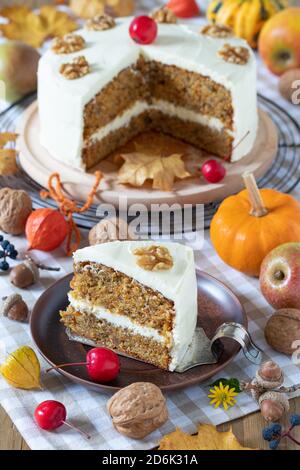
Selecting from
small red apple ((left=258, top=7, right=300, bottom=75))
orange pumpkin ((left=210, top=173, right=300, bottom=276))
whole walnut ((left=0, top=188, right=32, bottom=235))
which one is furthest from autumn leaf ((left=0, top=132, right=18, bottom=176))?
small red apple ((left=258, top=7, right=300, bottom=75))

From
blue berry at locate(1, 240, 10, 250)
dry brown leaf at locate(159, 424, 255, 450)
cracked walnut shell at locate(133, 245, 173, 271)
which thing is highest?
cracked walnut shell at locate(133, 245, 173, 271)

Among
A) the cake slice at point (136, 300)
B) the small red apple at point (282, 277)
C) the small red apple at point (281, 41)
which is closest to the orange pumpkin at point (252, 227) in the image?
the small red apple at point (282, 277)

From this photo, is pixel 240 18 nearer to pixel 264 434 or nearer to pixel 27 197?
pixel 27 197

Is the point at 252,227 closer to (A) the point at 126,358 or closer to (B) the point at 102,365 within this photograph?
(A) the point at 126,358

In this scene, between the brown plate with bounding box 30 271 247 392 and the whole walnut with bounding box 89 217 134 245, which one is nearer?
the brown plate with bounding box 30 271 247 392

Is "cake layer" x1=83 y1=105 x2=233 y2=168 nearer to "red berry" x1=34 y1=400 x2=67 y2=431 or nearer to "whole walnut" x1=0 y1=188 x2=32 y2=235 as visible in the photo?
"whole walnut" x1=0 y1=188 x2=32 y2=235

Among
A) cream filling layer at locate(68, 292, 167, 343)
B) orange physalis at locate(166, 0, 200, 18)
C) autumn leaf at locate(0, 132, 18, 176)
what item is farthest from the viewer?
orange physalis at locate(166, 0, 200, 18)

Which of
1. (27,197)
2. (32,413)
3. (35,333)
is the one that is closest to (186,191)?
(27,197)
